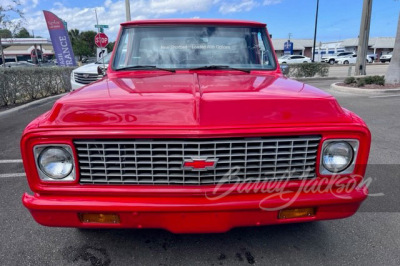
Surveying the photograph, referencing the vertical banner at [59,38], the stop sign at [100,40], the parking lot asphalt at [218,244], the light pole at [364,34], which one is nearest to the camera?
the parking lot asphalt at [218,244]

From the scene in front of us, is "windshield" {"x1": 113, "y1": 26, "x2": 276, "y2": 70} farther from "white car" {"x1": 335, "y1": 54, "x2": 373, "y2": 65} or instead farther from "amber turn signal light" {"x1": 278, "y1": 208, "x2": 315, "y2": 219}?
"white car" {"x1": 335, "y1": 54, "x2": 373, "y2": 65}

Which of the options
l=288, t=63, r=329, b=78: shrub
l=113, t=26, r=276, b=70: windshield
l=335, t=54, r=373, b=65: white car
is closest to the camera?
l=113, t=26, r=276, b=70: windshield

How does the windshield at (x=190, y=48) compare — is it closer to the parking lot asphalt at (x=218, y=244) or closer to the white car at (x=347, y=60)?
the parking lot asphalt at (x=218, y=244)

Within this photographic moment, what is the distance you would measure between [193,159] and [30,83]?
9.85 meters

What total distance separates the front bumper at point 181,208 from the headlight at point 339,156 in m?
0.17

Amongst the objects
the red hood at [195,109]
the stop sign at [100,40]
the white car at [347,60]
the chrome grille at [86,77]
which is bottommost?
the white car at [347,60]

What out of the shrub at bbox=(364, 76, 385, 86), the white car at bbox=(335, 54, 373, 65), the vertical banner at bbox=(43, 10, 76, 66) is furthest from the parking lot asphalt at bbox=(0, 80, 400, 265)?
the white car at bbox=(335, 54, 373, 65)

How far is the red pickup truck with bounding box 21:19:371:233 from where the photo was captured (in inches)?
71.6

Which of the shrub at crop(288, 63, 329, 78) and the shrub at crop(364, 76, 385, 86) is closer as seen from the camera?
the shrub at crop(364, 76, 385, 86)

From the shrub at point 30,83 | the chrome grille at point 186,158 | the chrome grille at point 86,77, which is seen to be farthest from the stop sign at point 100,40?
the chrome grille at point 186,158

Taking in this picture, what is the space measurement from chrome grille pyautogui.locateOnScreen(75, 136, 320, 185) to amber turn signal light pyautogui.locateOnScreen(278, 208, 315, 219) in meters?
0.26

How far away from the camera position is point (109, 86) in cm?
236

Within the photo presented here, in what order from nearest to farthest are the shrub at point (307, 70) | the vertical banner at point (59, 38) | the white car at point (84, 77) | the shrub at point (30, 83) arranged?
the shrub at point (30, 83), the white car at point (84, 77), the vertical banner at point (59, 38), the shrub at point (307, 70)

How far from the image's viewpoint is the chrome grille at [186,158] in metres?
1.83
